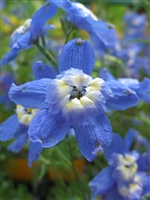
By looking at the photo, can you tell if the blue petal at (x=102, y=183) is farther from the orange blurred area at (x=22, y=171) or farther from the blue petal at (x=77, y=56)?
the orange blurred area at (x=22, y=171)

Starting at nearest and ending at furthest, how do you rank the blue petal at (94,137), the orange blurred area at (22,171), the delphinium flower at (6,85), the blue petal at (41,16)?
the blue petal at (94,137)
the blue petal at (41,16)
the delphinium flower at (6,85)
the orange blurred area at (22,171)

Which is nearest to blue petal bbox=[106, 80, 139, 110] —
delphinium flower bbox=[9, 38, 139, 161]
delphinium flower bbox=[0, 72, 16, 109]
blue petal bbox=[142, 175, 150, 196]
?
delphinium flower bbox=[9, 38, 139, 161]

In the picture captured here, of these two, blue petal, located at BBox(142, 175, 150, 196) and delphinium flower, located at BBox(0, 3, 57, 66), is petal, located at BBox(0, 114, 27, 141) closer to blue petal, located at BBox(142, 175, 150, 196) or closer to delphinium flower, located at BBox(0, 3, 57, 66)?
delphinium flower, located at BBox(0, 3, 57, 66)

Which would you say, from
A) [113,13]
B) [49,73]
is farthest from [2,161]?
[113,13]

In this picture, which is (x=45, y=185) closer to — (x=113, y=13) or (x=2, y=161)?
(x=2, y=161)

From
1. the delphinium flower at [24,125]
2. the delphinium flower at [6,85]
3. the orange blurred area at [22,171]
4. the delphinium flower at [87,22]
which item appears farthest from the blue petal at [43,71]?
the orange blurred area at [22,171]
